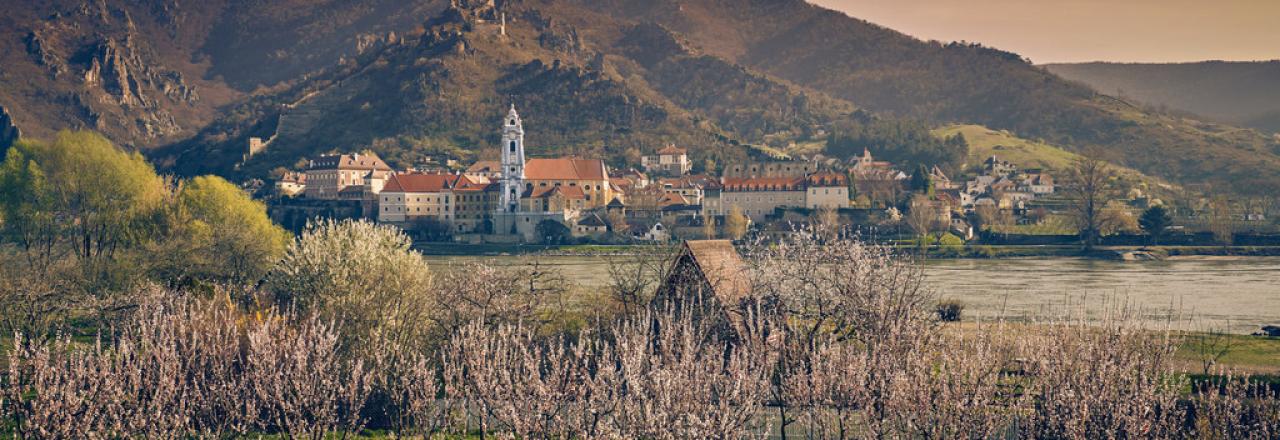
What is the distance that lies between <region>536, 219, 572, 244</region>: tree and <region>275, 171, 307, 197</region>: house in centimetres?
3847

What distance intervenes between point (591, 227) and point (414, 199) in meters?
24.8

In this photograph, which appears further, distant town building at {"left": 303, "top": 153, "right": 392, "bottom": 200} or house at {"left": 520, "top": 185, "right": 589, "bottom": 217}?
distant town building at {"left": 303, "top": 153, "right": 392, "bottom": 200}

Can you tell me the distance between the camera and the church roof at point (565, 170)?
140625mm

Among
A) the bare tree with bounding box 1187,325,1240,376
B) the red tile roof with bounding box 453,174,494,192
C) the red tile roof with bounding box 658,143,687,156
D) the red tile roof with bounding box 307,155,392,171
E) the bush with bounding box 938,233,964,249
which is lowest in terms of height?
the bare tree with bounding box 1187,325,1240,376

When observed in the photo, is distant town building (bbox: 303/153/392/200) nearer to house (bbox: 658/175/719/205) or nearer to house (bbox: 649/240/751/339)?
house (bbox: 658/175/719/205)

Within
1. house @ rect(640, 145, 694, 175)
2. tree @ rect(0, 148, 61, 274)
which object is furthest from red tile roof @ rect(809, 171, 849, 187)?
tree @ rect(0, 148, 61, 274)

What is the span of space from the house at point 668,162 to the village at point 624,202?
11.3 meters

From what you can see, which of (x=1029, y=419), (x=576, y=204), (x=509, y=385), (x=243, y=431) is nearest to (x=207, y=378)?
(x=243, y=431)

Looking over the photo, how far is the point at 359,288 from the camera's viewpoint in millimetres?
29750

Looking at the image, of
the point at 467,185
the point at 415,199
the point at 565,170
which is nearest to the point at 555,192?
the point at 565,170

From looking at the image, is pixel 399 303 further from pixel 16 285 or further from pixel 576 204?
pixel 576 204

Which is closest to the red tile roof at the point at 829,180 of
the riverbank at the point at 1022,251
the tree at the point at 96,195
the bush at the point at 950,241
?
the bush at the point at 950,241

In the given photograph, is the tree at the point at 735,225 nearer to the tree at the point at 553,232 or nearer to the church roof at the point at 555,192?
the tree at the point at 553,232

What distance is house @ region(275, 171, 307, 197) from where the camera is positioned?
148m
